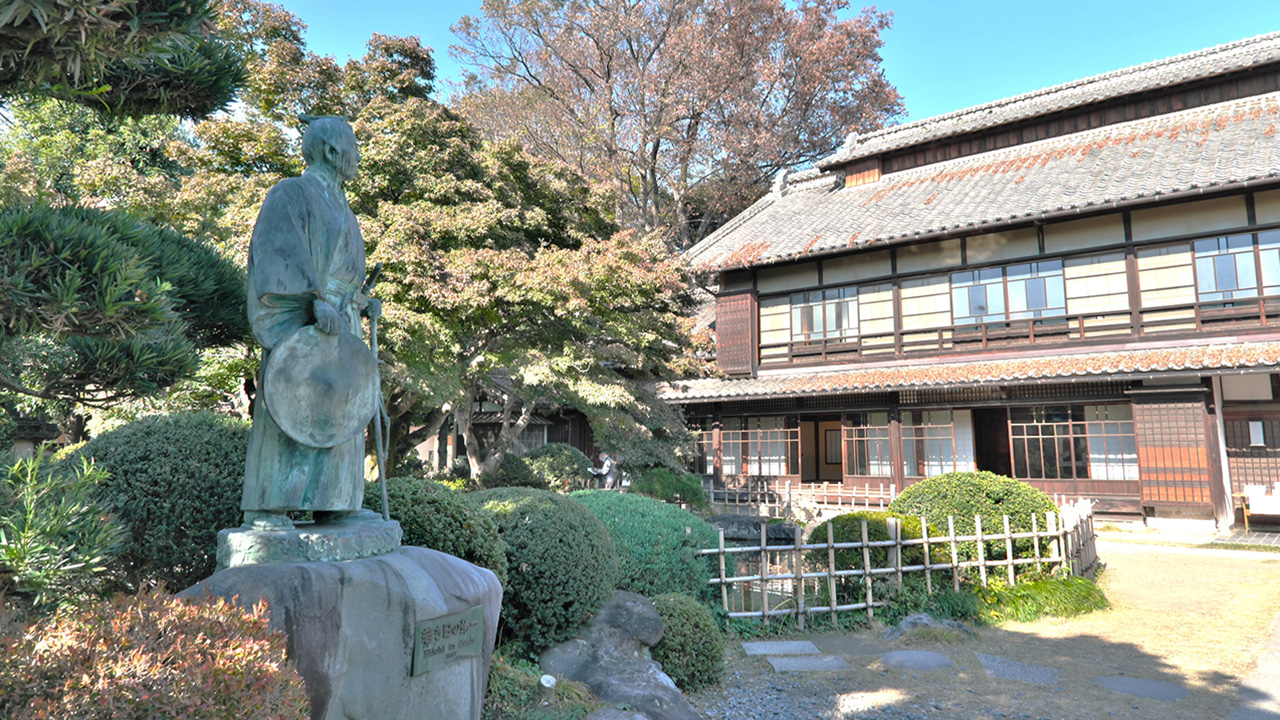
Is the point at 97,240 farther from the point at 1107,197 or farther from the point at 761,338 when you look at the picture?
the point at 761,338

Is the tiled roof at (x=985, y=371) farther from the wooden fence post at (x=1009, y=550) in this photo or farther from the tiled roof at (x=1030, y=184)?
the wooden fence post at (x=1009, y=550)

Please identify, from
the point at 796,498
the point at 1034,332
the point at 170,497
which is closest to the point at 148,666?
the point at 170,497

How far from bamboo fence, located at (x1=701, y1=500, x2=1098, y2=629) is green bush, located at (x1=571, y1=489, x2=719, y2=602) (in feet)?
0.61

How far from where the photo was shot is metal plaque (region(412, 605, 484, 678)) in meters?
3.57

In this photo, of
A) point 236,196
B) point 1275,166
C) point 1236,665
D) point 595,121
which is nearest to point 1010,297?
point 1275,166

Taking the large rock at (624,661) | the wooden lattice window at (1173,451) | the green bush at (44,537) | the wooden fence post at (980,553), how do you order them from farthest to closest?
the wooden lattice window at (1173,451)
the wooden fence post at (980,553)
the large rock at (624,661)
the green bush at (44,537)

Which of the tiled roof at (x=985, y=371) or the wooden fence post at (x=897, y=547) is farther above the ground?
the tiled roof at (x=985, y=371)

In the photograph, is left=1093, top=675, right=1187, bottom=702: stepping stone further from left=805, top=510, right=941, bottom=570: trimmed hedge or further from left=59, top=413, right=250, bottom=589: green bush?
left=59, top=413, right=250, bottom=589: green bush

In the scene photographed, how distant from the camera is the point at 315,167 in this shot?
404 centimetres

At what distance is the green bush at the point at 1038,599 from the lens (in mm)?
8414

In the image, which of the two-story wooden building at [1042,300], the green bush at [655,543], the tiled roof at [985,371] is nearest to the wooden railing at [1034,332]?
the two-story wooden building at [1042,300]

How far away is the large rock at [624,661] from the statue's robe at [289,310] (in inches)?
98.8

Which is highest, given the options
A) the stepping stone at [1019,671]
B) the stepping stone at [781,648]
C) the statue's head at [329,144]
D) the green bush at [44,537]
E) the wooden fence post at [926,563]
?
the statue's head at [329,144]

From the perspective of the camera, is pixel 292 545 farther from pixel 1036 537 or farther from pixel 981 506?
pixel 1036 537
